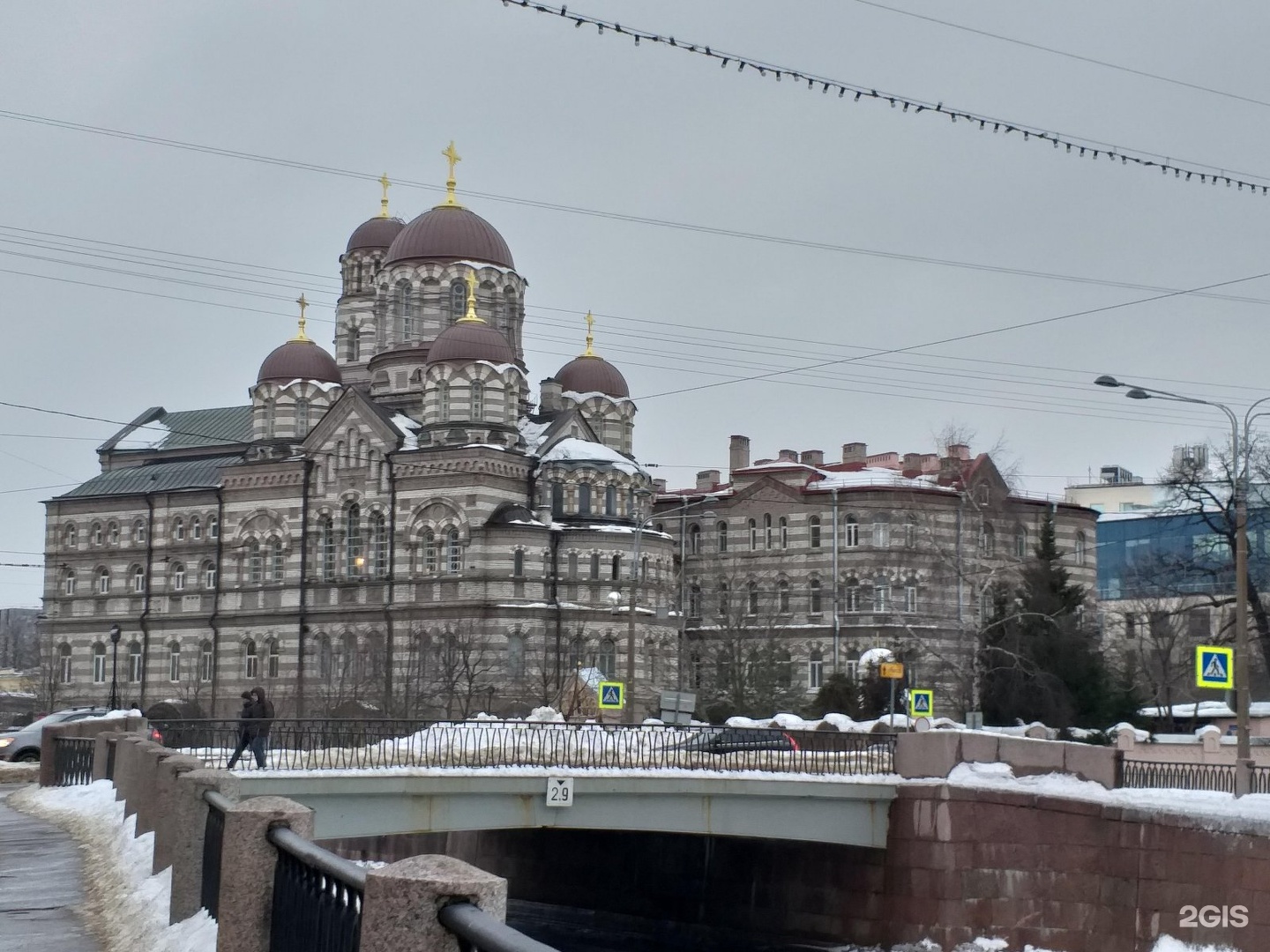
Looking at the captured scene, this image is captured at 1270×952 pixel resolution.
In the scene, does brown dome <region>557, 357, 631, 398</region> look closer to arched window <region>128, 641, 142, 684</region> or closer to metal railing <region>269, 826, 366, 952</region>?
arched window <region>128, 641, 142, 684</region>

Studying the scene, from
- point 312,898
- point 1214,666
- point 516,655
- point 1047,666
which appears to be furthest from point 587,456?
point 312,898

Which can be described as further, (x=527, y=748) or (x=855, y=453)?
(x=855, y=453)

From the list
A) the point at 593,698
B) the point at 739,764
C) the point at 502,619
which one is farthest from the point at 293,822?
the point at 502,619

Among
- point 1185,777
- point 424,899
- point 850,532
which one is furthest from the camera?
point 850,532

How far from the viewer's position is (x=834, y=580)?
7150 centimetres

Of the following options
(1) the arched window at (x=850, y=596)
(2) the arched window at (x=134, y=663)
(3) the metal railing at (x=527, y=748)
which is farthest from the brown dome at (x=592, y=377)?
(3) the metal railing at (x=527, y=748)

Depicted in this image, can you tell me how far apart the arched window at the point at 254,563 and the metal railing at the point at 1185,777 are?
48.2 m

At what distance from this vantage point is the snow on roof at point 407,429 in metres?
67.9

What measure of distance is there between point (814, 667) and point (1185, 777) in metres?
41.0

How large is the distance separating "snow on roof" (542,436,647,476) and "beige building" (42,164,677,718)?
15cm

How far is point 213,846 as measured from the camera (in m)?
11.0

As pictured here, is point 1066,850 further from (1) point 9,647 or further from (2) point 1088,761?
(1) point 9,647

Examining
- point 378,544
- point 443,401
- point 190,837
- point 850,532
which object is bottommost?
point 190,837

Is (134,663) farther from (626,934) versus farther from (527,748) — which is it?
(527,748)
